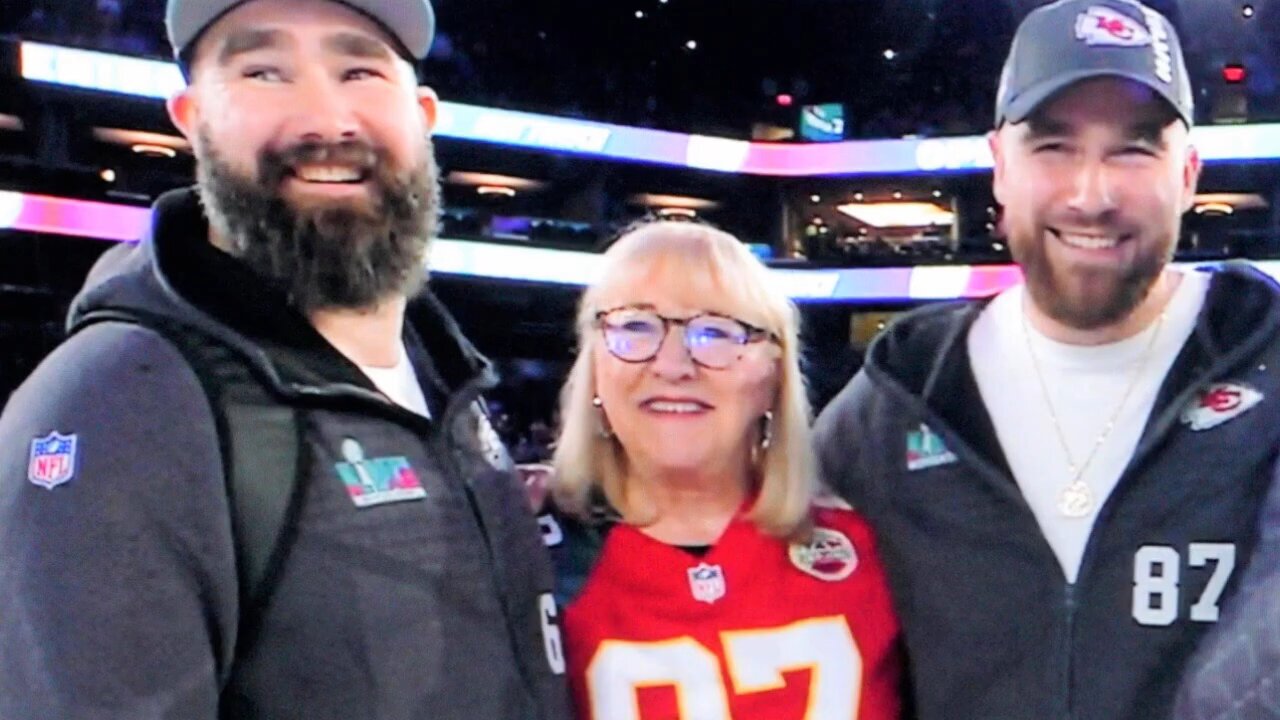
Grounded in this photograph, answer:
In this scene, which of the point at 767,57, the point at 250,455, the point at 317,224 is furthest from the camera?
→ the point at 767,57

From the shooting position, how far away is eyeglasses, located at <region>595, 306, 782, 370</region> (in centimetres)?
221

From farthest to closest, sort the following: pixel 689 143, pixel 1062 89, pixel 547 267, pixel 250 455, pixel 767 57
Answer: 1. pixel 767 57
2. pixel 689 143
3. pixel 547 267
4. pixel 1062 89
5. pixel 250 455

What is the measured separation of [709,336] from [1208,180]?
690 inches

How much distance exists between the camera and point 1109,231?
7.01 ft

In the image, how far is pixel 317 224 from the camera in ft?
5.93

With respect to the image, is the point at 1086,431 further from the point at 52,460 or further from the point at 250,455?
the point at 52,460

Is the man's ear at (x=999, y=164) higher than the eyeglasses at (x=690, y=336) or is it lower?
higher

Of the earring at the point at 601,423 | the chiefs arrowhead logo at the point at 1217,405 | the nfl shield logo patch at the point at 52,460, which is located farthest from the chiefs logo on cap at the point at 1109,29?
the nfl shield logo patch at the point at 52,460

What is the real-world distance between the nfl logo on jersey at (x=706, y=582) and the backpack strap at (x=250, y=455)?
75cm

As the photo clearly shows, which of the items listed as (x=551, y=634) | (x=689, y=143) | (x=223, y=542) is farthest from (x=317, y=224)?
(x=689, y=143)

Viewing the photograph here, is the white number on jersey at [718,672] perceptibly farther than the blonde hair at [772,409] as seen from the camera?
No

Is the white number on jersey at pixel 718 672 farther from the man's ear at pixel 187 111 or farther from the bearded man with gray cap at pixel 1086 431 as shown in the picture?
the man's ear at pixel 187 111

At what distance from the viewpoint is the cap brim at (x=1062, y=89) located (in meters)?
2.19

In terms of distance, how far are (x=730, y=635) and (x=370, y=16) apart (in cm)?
104
